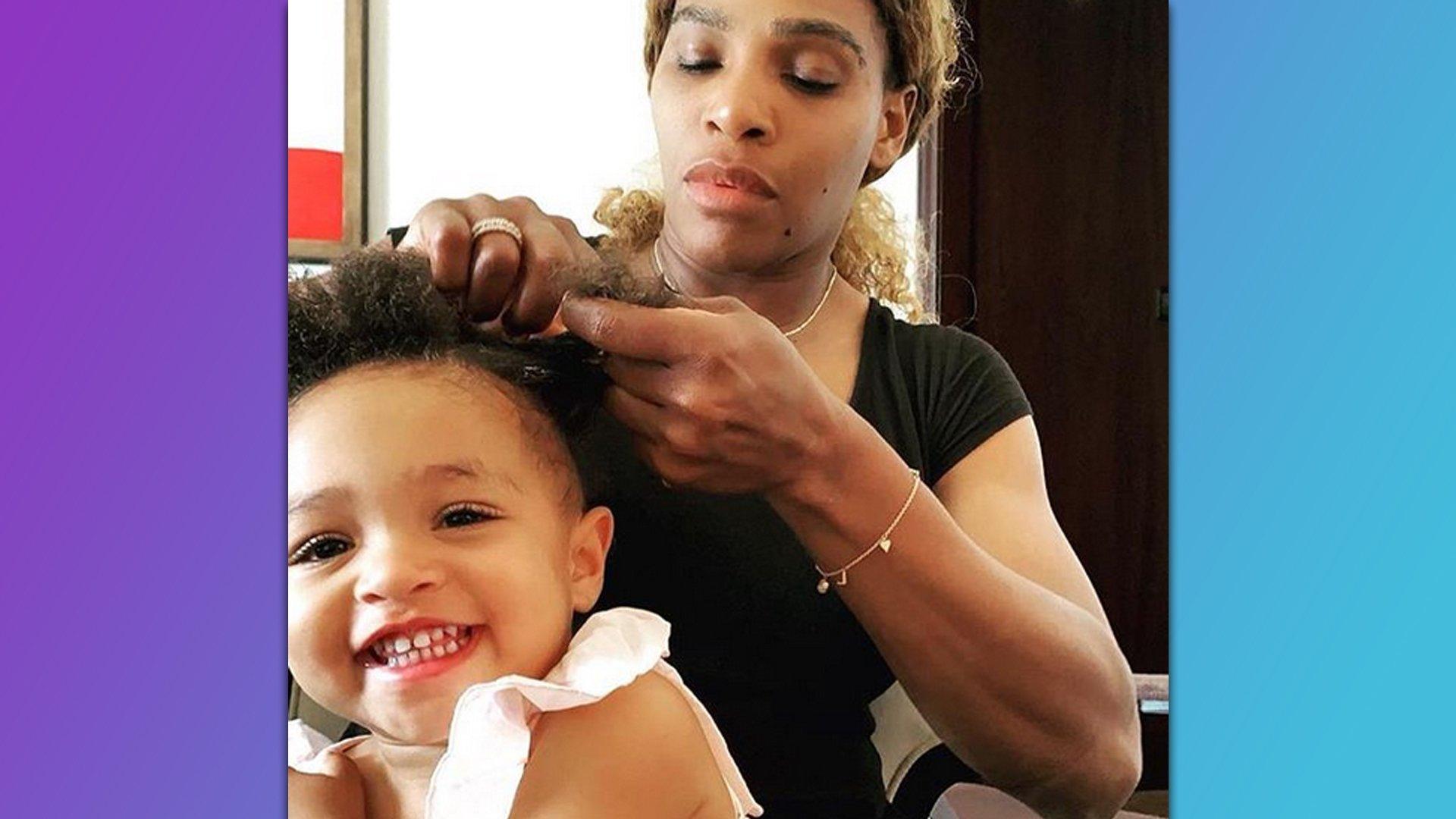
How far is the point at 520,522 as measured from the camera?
83 cm

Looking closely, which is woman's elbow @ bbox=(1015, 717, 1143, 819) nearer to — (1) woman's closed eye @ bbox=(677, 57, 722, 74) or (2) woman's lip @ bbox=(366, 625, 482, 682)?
(2) woman's lip @ bbox=(366, 625, 482, 682)

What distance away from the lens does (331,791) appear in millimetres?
862

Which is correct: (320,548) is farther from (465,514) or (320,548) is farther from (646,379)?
(646,379)

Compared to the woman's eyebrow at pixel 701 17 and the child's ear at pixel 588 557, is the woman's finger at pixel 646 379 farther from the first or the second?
the woman's eyebrow at pixel 701 17

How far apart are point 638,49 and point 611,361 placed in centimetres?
18

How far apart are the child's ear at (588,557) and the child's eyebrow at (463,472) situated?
0.04m

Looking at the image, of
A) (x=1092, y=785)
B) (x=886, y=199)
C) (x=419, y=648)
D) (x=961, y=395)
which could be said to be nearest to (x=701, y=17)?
(x=886, y=199)

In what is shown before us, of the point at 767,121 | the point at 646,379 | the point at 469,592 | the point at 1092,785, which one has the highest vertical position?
the point at 767,121

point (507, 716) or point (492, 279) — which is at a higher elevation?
point (492, 279)

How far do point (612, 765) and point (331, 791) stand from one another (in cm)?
15

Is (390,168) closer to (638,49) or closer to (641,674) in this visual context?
(638,49)

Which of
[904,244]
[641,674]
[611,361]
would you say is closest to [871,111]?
[904,244]

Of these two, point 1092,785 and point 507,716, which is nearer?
point 507,716

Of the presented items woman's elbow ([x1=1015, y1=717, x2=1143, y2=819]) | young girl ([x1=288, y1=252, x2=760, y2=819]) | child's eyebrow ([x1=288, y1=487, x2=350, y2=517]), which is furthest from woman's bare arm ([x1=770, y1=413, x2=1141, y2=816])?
child's eyebrow ([x1=288, y1=487, x2=350, y2=517])
